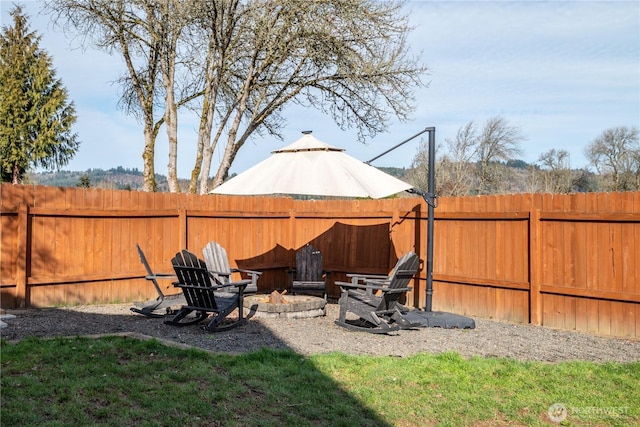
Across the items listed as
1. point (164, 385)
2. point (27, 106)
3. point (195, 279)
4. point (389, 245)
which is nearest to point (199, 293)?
point (195, 279)

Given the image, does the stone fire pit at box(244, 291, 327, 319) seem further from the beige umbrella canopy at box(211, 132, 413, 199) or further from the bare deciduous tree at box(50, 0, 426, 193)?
the bare deciduous tree at box(50, 0, 426, 193)

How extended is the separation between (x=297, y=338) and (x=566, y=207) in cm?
410

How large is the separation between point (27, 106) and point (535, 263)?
1481 inches

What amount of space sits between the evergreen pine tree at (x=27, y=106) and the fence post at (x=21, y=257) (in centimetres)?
2962

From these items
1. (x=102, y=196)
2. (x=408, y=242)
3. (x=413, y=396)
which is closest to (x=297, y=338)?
(x=413, y=396)

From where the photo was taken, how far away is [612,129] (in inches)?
1714

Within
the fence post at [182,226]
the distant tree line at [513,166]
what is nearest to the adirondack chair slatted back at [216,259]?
the fence post at [182,226]

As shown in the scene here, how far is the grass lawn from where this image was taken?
383 centimetres

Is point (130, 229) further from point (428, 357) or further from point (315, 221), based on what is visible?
point (428, 357)

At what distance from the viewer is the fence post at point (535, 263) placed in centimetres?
791

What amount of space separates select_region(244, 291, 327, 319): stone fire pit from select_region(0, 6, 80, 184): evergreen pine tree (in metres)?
31.5

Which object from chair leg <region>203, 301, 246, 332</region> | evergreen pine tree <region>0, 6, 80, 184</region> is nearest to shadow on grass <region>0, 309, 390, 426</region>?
chair leg <region>203, 301, 246, 332</region>

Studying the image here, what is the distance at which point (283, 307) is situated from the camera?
7.88 meters

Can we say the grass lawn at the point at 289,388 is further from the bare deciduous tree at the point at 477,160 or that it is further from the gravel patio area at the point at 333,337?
the bare deciduous tree at the point at 477,160
